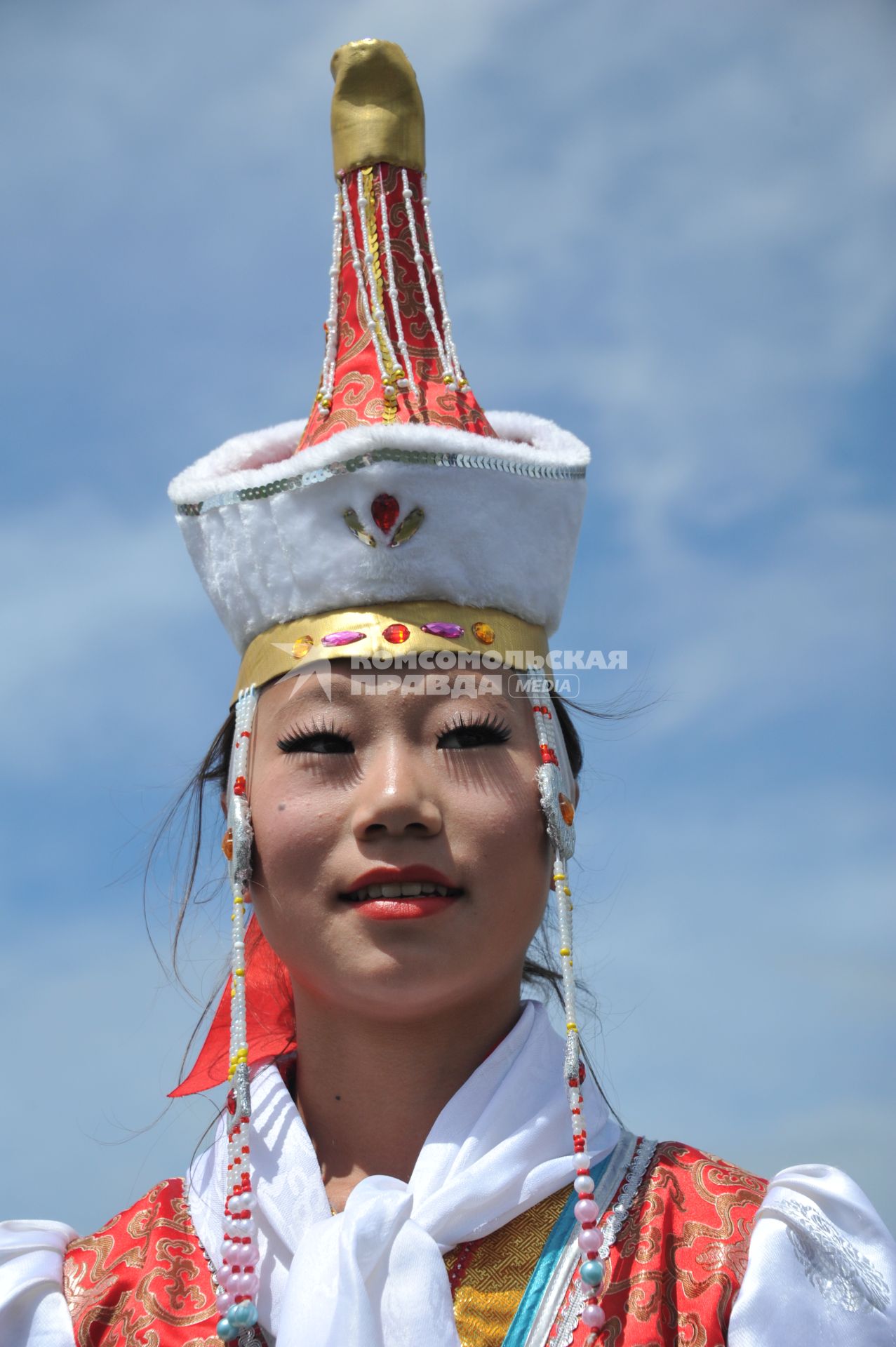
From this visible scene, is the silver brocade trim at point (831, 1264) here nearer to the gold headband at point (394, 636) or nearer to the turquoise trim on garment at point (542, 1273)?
the turquoise trim on garment at point (542, 1273)

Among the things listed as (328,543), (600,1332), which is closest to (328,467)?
(328,543)

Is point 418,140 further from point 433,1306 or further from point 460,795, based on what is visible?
point 433,1306

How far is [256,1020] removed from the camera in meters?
3.80

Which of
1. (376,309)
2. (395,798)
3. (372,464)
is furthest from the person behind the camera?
(376,309)

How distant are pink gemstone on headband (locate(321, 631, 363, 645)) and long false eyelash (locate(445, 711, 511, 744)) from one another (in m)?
0.28

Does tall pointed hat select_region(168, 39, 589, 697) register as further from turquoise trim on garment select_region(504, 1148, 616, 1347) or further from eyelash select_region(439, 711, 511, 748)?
turquoise trim on garment select_region(504, 1148, 616, 1347)

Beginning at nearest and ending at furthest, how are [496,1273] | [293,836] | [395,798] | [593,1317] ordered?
[593,1317] → [496,1273] → [395,798] → [293,836]

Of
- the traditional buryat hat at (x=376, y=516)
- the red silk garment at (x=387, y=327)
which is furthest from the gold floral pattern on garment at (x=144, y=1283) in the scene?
the red silk garment at (x=387, y=327)

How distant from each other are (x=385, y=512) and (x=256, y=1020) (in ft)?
4.64

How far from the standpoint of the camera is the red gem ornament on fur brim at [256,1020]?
3713mm

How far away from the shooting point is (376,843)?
3074mm

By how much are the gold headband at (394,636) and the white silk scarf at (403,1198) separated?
2.79 ft

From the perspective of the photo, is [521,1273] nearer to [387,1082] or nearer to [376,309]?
[387,1082]

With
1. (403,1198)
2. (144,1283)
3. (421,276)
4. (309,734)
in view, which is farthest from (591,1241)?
(421,276)
